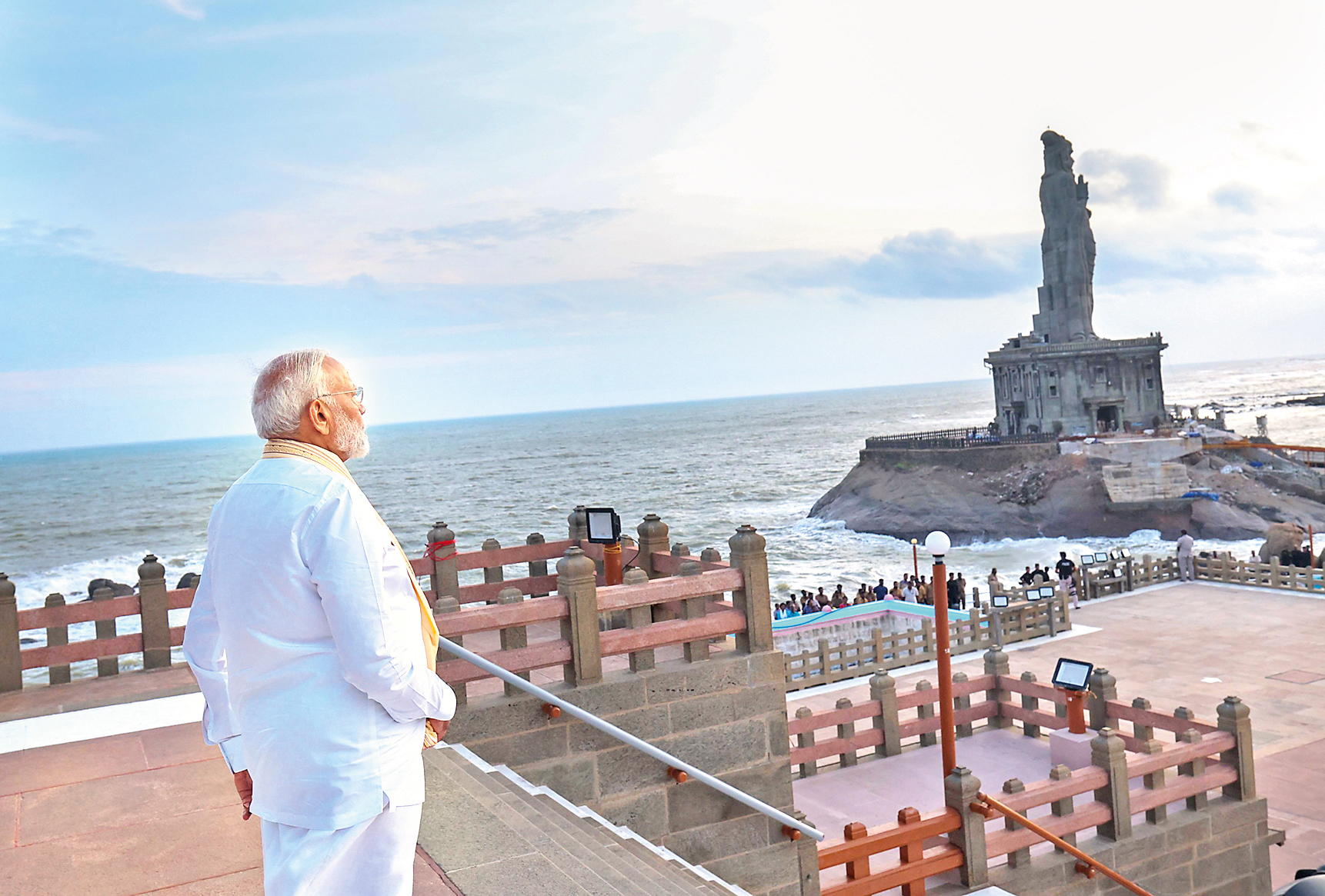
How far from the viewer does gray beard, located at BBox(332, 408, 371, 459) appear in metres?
3.23

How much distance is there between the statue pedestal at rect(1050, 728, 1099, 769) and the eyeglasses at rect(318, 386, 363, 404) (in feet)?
36.9

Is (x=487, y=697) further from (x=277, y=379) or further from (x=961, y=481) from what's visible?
(x=961, y=481)

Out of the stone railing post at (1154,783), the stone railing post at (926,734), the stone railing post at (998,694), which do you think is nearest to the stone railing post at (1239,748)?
the stone railing post at (1154,783)

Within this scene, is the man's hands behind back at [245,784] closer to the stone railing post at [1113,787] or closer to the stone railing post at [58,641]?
the stone railing post at [58,641]

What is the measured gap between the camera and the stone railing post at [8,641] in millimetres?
9117

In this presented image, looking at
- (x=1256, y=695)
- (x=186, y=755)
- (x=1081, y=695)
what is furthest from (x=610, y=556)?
(x=1256, y=695)

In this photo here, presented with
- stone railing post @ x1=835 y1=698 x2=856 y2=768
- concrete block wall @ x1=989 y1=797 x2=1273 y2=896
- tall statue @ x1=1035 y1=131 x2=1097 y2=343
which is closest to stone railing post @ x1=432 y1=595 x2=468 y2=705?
concrete block wall @ x1=989 y1=797 x2=1273 y2=896

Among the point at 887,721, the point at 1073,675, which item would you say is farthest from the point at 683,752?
the point at 887,721

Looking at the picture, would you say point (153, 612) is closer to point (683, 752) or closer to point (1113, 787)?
point (683, 752)

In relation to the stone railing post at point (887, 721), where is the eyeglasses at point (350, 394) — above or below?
above

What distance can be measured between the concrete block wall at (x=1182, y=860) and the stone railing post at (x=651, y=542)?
4.69 metres

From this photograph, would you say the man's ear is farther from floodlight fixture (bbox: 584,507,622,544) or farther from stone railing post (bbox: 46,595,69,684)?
stone railing post (bbox: 46,595,69,684)

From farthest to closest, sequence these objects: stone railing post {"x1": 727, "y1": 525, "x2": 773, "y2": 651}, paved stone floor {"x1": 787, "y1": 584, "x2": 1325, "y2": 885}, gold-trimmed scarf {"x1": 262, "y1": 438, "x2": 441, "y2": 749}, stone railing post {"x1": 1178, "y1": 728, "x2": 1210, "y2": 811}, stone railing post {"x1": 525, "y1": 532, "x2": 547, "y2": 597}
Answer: paved stone floor {"x1": 787, "y1": 584, "x2": 1325, "y2": 885}
stone railing post {"x1": 1178, "y1": 728, "x2": 1210, "y2": 811}
stone railing post {"x1": 525, "y1": 532, "x2": 547, "y2": 597}
stone railing post {"x1": 727, "y1": 525, "x2": 773, "y2": 651}
gold-trimmed scarf {"x1": 262, "y1": 438, "x2": 441, "y2": 749}

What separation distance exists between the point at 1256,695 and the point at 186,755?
60.0 ft
